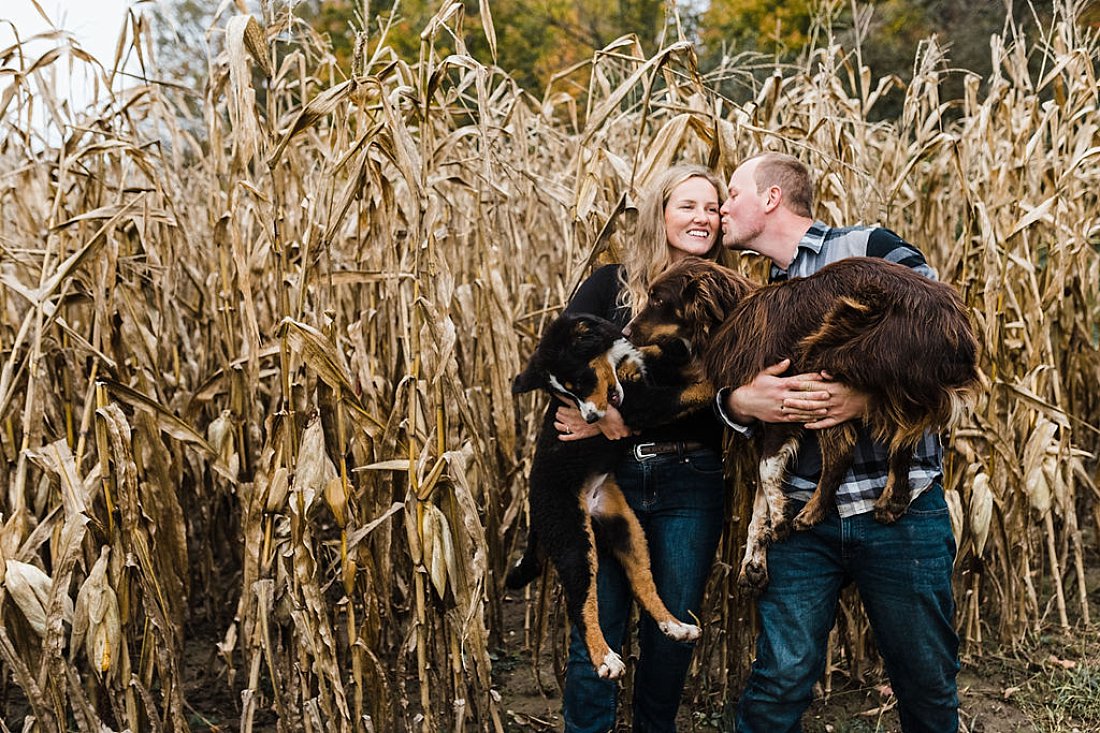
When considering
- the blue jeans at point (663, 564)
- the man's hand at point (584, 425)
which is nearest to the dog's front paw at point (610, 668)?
the blue jeans at point (663, 564)

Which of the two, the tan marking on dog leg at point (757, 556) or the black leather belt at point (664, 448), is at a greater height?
the black leather belt at point (664, 448)

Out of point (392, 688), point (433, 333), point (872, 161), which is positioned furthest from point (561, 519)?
point (872, 161)

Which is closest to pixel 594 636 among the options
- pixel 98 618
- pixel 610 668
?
pixel 610 668

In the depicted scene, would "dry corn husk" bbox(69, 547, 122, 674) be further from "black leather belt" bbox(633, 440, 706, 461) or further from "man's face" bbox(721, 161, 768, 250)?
"man's face" bbox(721, 161, 768, 250)

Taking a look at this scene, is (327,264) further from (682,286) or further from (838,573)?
(838,573)

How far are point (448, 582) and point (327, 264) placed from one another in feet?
3.23

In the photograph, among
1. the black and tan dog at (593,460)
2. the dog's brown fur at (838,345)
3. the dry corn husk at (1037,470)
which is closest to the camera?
the dog's brown fur at (838,345)

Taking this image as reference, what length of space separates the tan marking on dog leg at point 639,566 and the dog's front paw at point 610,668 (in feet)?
0.57

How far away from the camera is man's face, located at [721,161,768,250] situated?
7.40 ft

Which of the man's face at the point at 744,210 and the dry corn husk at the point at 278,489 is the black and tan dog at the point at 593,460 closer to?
the man's face at the point at 744,210

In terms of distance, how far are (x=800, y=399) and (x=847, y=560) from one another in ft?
1.51

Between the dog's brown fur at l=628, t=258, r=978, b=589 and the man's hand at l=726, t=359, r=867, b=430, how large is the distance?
25 mm

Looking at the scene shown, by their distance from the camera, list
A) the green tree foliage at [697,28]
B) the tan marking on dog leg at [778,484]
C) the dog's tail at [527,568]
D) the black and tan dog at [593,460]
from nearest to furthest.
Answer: the tan marking on dog leg at [778,484] < the black and tan dog at [593,460] < the dog's tail at [527,568] < the green tree foliage at [697,28]

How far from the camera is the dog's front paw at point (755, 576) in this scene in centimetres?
212
